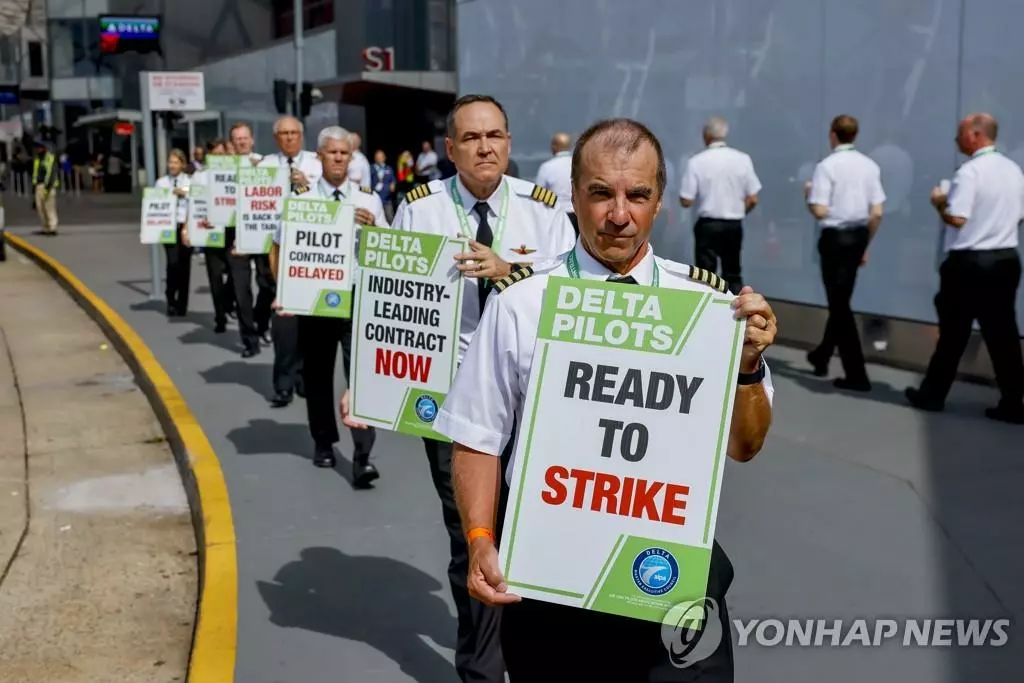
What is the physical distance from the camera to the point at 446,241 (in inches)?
169

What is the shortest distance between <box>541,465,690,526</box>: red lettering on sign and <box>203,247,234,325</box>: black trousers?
929cm

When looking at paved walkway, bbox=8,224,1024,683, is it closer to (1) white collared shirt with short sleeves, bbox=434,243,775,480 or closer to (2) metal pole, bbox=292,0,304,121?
(1) white collared shirt with short sleeves, bbox=434,243,775,480

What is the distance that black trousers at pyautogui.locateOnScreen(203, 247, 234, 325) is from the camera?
11.9 m

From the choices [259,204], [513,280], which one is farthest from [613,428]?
[259,204]

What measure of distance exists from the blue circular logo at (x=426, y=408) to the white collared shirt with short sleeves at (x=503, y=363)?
1590 millimetres

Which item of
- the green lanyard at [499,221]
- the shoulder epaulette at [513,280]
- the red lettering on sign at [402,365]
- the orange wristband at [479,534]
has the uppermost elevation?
the green lanyard at [499,221]

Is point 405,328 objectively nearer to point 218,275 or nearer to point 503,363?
point 503,363

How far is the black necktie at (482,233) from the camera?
4.32 meters

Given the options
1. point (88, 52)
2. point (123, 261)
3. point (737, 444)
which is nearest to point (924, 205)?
point (737, 444)

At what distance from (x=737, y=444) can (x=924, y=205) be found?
753cm

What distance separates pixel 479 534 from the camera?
8.72 ft

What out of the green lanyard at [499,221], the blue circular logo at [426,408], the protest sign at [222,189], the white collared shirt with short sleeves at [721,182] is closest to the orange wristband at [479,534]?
the blue circular logo at [426,408]

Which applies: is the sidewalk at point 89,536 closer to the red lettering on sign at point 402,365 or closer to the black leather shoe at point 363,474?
the black leather shoe at point 363,474

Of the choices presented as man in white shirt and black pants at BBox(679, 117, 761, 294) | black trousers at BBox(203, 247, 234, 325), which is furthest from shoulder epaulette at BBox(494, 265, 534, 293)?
black trousers at BBox(203, 247, 234, 325)
